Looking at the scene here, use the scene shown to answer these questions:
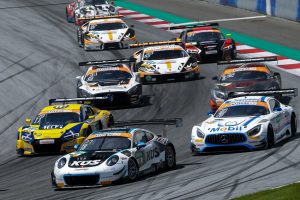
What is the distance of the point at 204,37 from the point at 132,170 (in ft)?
66.5

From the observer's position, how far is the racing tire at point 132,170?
70.4 feet

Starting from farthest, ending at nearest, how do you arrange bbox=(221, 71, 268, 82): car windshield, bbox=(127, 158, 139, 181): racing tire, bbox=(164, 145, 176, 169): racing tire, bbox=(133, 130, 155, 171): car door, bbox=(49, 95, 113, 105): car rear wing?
bbox=(221, 71, 268, 82): car windshield, bbox=(49, 95, 113, 105): car rear wing, bbox=(164, 145, 176, 169): racing tire, bbox=(133, 130, 155, 171): car door, bbox=(127, 158, 139, 181): racing tire

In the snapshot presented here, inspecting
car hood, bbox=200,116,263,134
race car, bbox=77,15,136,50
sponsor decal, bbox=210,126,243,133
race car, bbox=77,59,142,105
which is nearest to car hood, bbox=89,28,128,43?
race car, bbox=77,15,136,50

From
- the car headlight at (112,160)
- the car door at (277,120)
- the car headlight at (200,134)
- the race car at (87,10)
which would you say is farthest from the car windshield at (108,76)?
the race car at (87,10)

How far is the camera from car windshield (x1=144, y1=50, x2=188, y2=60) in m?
37.9

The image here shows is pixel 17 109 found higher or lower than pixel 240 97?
lower

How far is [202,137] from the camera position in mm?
24406

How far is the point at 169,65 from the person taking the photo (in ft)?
123

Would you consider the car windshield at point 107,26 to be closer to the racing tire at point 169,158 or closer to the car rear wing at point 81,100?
the car rear wing at point 81,100

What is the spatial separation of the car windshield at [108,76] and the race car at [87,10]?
15.7 m

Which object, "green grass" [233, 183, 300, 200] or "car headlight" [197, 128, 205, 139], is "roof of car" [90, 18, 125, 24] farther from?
"green grass" [233, 183, 300, 200]

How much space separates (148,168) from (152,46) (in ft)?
57.8

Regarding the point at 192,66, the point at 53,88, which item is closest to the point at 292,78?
the point at 192,66

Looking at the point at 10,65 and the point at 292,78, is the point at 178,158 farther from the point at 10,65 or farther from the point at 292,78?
the point at 10,65
